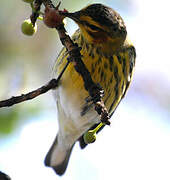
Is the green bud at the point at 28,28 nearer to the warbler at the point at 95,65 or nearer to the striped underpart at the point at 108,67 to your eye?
the warbler at the point at 95,65

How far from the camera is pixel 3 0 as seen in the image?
454 centimetres

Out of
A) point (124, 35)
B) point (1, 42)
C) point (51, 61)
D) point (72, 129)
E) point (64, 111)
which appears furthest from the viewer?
point (51, 61)

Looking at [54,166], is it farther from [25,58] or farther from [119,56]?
[119,56]

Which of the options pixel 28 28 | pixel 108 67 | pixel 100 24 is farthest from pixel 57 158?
pixel 28 28

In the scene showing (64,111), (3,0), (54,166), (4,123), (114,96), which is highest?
(3,0)

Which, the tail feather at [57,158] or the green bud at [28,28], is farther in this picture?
the tail feather at [57,158]

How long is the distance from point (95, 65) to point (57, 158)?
77.2 inches

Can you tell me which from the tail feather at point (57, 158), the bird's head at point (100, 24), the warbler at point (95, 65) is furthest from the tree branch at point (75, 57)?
the tail feather at point (57, 158)

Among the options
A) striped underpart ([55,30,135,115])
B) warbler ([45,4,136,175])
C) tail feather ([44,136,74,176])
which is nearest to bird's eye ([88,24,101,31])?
warbler ([45,4,136,175])

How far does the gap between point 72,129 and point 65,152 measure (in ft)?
2.84

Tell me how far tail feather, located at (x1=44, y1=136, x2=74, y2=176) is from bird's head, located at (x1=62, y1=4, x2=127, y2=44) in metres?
1.96

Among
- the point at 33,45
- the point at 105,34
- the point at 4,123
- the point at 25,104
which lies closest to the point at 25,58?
the point at 33,45

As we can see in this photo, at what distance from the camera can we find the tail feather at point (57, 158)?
16.6 feet

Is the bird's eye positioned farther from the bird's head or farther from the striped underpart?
the striped underpart
